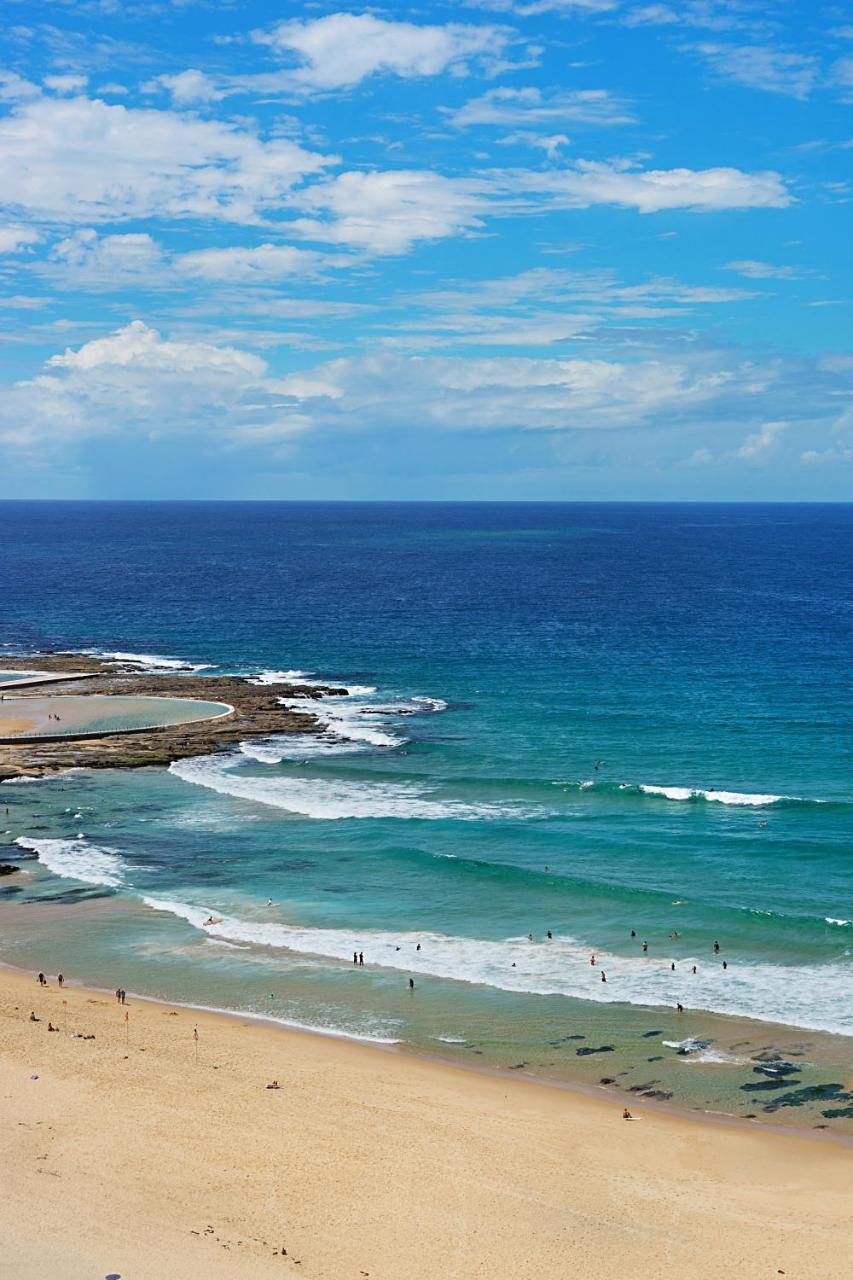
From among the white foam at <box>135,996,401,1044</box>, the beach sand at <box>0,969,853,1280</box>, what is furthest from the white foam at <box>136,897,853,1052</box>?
the beach sand at <box>0,969,853,1280</box>

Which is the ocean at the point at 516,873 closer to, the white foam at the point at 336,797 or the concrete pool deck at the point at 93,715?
the white foam at the point at 336,797

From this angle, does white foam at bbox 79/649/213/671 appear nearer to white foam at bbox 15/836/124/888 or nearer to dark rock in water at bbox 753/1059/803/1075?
white foam at bbox 15/836/124/888

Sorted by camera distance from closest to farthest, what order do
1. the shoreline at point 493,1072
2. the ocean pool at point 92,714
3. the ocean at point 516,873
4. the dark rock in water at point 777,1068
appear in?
the shoreline at point 493,1072
the dark rock in water at point 777,1068
the ocean at point 516,873
the ocean pool at point 92,714

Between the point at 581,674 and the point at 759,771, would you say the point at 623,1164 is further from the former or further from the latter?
the point at 581,674

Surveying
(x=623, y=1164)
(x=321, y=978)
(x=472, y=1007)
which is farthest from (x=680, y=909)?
(x=623, y=1164)

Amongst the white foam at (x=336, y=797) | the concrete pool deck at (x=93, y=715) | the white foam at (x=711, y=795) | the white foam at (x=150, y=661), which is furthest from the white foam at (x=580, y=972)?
the white foam at (x=150, y=661)

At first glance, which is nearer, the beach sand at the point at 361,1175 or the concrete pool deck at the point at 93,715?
the beach sand at the point at 361,1175
